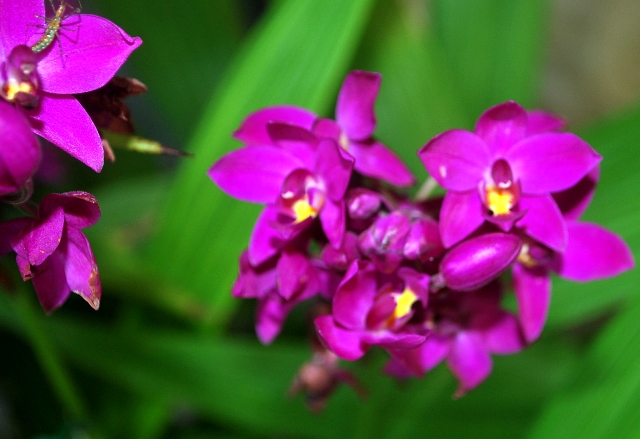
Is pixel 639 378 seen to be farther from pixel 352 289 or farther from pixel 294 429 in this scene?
pixel 294 429

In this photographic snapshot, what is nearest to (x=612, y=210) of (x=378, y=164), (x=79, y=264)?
(x=378, y=164)

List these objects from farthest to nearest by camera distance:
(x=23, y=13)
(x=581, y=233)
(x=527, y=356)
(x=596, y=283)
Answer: (x=527, y=356) → (x=596, y=283) → (x=581, y=233) → (x=23, y=13)

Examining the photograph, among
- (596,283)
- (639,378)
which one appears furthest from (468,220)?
(596,283)

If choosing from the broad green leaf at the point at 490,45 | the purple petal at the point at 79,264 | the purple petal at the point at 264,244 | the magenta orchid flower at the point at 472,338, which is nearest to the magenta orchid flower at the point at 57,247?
the purple petal at the point at 79,264

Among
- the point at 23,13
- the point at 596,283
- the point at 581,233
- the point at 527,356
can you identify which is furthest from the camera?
the point at 527,356

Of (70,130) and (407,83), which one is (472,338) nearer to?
(70,130)

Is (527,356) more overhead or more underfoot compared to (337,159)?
more underfoot
